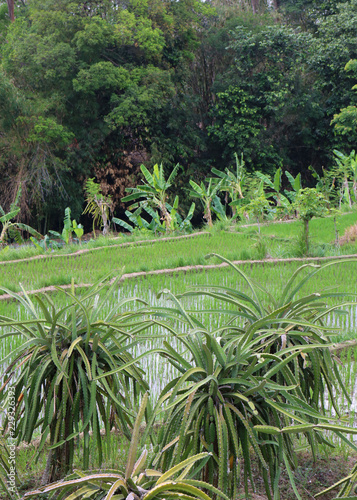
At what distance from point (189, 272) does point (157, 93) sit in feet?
31.4

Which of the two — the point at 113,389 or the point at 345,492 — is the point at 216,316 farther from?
the point at 345,492

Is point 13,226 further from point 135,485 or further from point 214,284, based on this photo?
point 135,485

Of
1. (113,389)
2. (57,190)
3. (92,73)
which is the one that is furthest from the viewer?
(57,190)

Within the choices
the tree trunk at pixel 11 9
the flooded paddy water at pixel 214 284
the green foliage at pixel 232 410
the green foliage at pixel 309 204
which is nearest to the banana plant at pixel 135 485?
the green foliage at pixel 232 410

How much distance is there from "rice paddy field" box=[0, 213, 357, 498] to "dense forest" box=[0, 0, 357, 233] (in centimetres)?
712

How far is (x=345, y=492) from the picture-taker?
1.15 meters

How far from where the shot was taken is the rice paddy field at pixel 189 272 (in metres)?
4.35

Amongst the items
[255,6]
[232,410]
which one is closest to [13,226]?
[232,410]

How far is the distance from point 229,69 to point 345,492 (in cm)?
1667

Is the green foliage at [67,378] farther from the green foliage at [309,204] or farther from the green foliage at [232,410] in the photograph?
the green foliage at [309,204]

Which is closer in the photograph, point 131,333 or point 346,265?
point 131,333

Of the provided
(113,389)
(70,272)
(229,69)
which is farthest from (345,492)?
(229,69)

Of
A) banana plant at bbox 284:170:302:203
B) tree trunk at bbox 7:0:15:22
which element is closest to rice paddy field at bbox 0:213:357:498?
banana plant at bbox 284:170:302:203

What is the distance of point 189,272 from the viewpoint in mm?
6059
